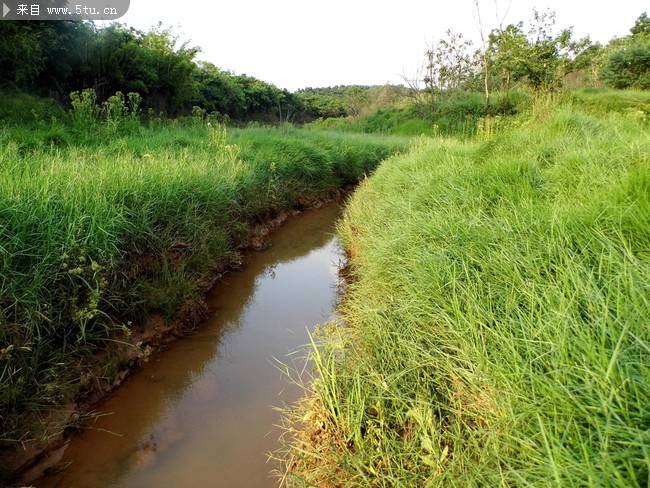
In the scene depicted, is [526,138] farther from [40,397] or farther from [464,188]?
[40,397]

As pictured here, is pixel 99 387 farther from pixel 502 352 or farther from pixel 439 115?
pixel 439 115

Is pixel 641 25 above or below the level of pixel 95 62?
above

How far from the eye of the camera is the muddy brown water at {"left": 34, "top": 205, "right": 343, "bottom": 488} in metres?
1.95

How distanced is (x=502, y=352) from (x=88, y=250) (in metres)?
2.27

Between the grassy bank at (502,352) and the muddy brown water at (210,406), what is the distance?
1.44 ft

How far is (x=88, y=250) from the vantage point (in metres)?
2.37

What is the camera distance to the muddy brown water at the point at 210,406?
1.95m

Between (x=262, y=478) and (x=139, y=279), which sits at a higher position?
(x=139, y=279)

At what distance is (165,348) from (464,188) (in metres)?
2.59

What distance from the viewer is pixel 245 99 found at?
70.0 feet

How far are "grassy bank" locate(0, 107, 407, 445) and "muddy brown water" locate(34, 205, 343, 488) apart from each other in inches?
10.5

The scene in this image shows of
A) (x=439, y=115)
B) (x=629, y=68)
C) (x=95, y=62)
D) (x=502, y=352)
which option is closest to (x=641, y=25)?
(x=629, y=68)

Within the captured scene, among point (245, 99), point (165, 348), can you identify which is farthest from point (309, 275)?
point (245, 99)

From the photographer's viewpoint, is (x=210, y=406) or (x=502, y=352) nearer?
(x=502, y=352)
